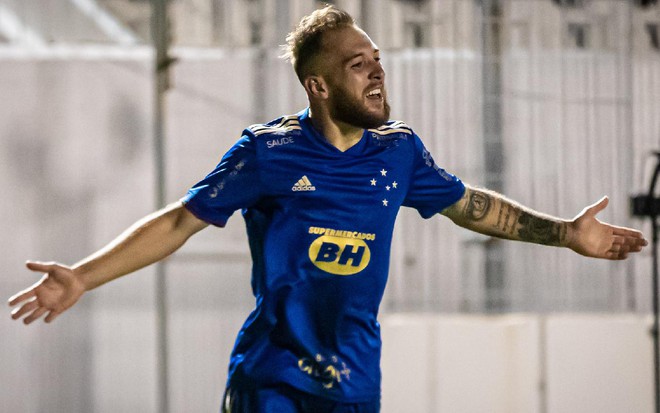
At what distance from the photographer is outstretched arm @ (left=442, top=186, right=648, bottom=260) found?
9.20 feet

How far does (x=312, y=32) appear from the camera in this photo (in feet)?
8.80

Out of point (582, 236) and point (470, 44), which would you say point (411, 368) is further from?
point (582, 236)

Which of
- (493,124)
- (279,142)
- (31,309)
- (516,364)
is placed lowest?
(516,364)

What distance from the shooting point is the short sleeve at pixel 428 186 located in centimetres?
273

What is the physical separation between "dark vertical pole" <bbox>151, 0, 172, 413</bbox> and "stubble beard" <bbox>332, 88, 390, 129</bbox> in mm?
2861

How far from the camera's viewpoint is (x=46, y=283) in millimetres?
2387

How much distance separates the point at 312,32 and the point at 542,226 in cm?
80

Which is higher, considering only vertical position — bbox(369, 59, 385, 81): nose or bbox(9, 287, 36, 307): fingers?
bbox(369, 59, 385, 81): nose

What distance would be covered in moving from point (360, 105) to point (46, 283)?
33.0 inches

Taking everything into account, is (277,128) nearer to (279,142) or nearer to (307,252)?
(279,142)

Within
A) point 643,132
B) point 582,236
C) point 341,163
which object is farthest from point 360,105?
point 643,132

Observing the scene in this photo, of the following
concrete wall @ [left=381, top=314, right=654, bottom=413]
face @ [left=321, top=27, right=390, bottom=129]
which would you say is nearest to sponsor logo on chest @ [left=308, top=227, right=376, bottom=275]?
face @ [left=321, top=27, right=390, bottom=129]

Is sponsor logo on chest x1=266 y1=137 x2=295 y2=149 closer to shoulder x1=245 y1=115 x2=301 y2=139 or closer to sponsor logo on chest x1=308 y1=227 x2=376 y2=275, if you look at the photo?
shoulder x1=245 y1=115 x2=301 y2=139

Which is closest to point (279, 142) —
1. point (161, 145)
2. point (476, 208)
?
point (476, 208)
